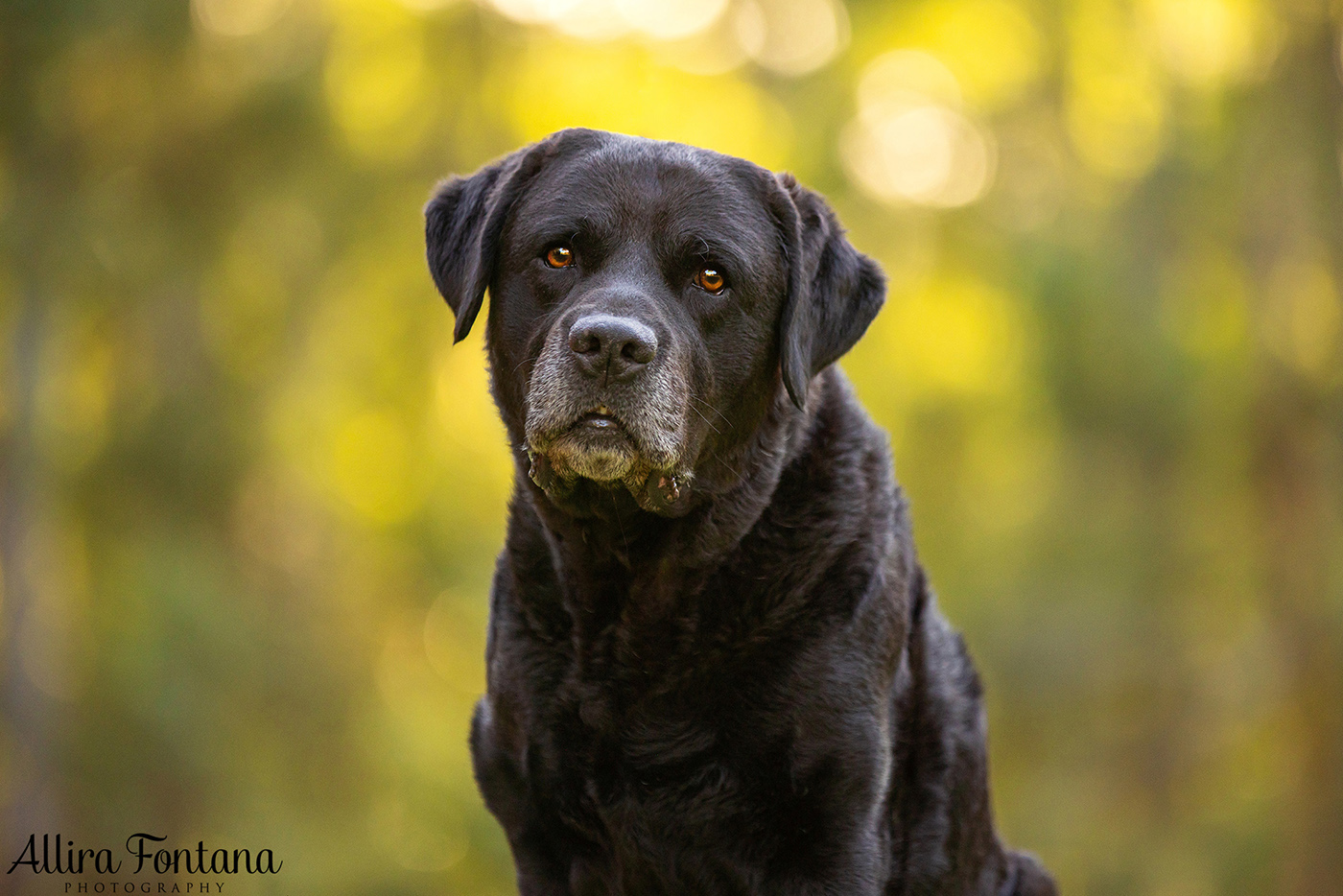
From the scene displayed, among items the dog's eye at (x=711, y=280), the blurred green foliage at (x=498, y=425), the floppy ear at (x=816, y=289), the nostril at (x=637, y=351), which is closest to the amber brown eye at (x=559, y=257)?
the dog's eye at (x=711, y=280)

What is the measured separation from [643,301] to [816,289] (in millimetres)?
651

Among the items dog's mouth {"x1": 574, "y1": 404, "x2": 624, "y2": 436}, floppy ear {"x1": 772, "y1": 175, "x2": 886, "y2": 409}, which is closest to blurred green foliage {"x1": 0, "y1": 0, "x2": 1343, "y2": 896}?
floppy ear {"x1": 772, "y1": 175, "x2": 886, "y2": 409}

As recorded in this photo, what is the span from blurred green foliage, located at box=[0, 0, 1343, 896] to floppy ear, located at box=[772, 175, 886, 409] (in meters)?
9.76

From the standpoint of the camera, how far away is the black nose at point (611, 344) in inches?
130

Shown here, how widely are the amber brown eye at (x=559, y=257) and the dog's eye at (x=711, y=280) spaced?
356 mm

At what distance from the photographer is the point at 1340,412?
12.8 metres

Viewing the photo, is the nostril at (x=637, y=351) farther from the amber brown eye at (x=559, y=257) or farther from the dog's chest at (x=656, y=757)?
the dog's chest at (x=656, y=757)

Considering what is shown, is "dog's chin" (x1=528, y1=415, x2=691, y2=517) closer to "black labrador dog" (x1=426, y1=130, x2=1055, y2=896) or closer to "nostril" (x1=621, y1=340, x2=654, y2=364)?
"black labrador dog" (x1=426, y1=130, x2=1055, y2=896)

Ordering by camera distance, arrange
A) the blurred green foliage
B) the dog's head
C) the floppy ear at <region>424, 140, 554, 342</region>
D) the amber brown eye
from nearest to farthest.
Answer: the dog's head, the amber brown eye, the floppy ear at <region>424, 140, 554, 342</region>, the blurred green foliage

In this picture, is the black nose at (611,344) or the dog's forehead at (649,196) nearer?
the black nose at (611,344)

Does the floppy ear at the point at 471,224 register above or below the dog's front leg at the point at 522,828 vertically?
above

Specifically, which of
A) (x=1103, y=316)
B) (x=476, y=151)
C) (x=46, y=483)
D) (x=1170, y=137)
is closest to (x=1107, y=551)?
(x=1103, y=316)

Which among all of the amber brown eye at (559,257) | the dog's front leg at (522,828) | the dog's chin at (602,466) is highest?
the amber brown eye at (559,257)

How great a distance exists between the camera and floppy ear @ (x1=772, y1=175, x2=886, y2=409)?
145 inches
